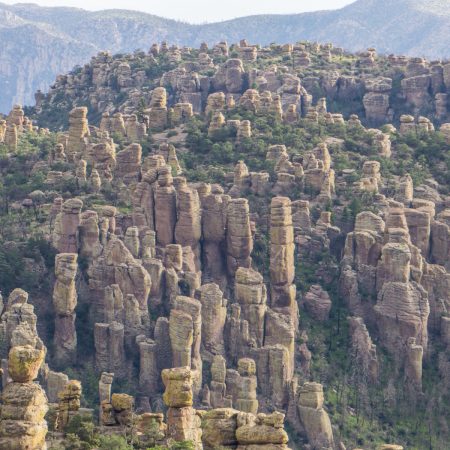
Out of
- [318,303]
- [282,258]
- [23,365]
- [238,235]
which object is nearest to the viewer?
[23,365]

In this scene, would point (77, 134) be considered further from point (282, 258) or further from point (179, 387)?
point (179, 387)

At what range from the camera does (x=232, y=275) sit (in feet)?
260

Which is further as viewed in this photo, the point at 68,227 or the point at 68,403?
the point at 68,227

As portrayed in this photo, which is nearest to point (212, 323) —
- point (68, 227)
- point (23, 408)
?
point (68, 227)

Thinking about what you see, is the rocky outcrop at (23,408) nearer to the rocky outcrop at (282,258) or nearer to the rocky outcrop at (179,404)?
the rocky outcrop at (179,404)

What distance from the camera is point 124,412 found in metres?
53.5

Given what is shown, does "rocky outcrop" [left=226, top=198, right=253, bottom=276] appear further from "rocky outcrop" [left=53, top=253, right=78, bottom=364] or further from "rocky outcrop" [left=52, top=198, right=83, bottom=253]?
"rocky outcrop" [left=53, top=253, right=78, bottom=364]

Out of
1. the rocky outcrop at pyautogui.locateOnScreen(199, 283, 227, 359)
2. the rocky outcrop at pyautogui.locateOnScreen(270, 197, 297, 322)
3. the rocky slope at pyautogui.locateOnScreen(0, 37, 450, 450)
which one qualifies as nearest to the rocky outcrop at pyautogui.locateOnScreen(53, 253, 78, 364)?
the rocky slope at pyautogui.locateOnScreen(0, 37, 450, 450)

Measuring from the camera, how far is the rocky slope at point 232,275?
6881cm

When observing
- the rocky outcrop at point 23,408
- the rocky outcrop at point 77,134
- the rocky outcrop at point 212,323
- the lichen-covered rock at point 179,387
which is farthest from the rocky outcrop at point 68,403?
the rocky outcrop at point 77,134

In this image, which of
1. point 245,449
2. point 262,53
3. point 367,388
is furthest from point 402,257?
point 262,53

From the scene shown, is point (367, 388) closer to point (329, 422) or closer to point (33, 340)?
point (329, 422)

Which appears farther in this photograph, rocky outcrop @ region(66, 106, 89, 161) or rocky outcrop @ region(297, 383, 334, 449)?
rocky outcrop @ region(66, 106, 89, 161)

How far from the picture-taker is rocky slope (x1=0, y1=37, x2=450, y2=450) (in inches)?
2709
